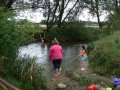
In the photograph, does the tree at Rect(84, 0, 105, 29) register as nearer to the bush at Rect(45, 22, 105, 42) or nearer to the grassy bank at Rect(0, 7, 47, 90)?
the bush at Rect(45, 22, 105, 42)

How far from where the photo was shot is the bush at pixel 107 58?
61.3ft

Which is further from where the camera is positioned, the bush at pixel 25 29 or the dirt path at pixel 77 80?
the dirt path at pixel 77 80

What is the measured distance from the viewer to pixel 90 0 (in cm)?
5659

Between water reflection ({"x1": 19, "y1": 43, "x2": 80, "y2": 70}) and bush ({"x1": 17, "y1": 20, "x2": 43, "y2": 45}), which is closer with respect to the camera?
bush ({"x1": 17, "y1": 20, "x2": 43, "y2": 45})

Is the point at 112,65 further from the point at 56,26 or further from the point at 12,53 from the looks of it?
the point at 56,26

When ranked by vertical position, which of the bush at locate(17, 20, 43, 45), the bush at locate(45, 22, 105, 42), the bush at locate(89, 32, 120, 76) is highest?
the bush at locate(17, 20, 43, 45)

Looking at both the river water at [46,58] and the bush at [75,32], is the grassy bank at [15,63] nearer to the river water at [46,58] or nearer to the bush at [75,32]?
the river water at [46,58]

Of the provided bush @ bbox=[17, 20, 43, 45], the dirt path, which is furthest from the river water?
the dirt path

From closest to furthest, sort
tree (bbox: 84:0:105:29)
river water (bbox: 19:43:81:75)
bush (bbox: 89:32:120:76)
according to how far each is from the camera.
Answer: river water (bbox: 19:43:81:75)
bush (bbox: 89:32:120:76)
tree (bbox: 84:0:105:29)

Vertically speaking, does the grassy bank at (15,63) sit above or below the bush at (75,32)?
above

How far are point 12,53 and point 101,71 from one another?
585 cm

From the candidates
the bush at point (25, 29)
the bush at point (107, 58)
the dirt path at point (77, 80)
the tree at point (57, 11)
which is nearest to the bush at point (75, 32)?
the tree at point (57, 11)

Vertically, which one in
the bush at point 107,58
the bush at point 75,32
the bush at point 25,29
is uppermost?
the bush at point 25,29

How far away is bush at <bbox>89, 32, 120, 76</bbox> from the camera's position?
61.3 feet
